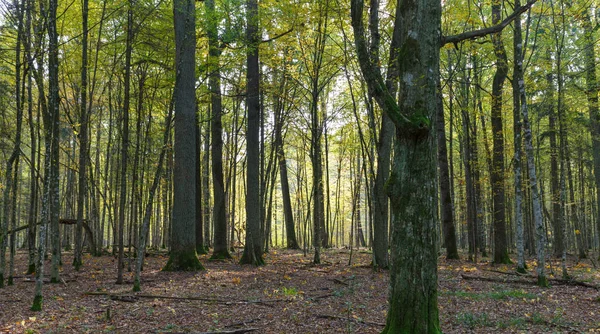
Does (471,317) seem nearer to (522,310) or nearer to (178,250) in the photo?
(522,310)

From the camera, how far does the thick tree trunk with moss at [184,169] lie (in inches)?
416

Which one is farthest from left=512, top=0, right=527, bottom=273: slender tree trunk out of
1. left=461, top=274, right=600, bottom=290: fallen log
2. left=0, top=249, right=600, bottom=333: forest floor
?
left=0, top=249, right=600, bottom=333: forest floor

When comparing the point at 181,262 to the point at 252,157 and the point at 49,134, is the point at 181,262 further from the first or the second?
the point at 49,134

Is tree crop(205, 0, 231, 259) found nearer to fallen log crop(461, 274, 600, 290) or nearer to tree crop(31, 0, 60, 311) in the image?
tree crop(31, 0, 60, 311)

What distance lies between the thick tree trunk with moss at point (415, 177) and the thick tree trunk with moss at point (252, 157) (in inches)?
334

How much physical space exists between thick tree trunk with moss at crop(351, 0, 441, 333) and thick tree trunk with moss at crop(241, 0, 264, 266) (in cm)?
849

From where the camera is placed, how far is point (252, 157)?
1299 centimetres

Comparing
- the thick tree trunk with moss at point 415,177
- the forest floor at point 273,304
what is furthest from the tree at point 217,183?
the thick tree trunk with moss at point 415,177

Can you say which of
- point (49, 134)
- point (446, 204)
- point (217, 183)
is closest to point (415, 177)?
point (49, 134)

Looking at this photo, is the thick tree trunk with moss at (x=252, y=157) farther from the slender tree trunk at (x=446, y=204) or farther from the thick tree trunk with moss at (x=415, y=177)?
the thick tree trunk with moss at (x=415, y=177)

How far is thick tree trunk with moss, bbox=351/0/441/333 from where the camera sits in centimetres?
412

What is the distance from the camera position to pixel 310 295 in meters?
8.04

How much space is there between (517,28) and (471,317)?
23.6 ft

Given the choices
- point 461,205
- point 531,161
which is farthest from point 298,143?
point 531,161
